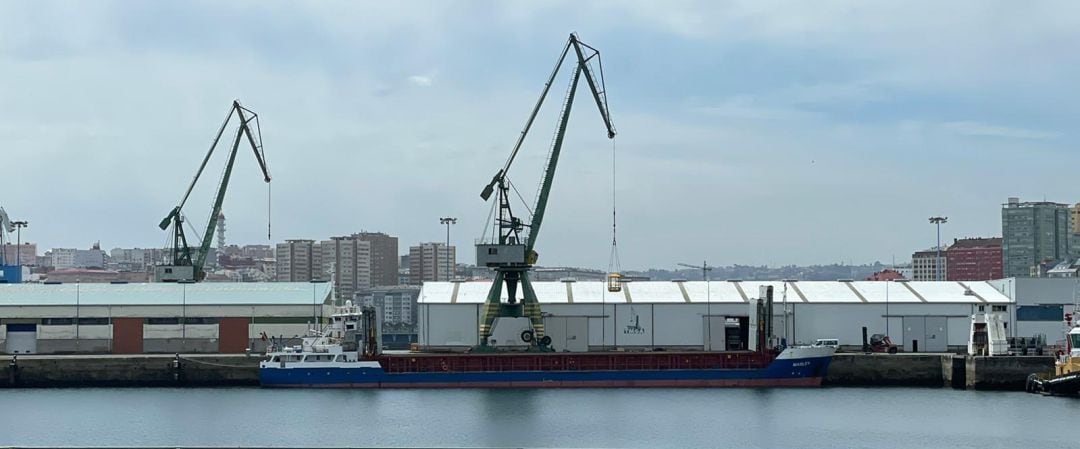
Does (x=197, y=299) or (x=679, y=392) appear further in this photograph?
(x=197, y=299)

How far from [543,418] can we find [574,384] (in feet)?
43.9

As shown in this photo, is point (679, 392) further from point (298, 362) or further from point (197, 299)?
point (197, 299)

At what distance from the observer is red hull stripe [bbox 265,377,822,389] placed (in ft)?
221

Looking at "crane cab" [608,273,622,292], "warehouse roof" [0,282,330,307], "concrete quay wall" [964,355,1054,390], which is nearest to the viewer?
"concrete quay wall" [964,355,1054,390]

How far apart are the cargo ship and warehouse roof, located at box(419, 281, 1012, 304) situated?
682cm

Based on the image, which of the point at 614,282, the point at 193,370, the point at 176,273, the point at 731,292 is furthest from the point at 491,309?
the point at 176,273

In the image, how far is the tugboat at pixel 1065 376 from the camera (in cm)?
6081

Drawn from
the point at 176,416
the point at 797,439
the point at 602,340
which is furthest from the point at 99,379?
the point at 797,439

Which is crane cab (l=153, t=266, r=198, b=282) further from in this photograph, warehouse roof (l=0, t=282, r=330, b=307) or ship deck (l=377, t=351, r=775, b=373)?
ship deck (l=377, t=351, r=775, b=373)

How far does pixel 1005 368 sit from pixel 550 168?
24579 mm

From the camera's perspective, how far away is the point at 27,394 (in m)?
65.9

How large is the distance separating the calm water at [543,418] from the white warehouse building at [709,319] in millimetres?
8004

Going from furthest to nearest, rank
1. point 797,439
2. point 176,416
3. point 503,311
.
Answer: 1. point 503,311
2. point 176,416
3. point 797,439

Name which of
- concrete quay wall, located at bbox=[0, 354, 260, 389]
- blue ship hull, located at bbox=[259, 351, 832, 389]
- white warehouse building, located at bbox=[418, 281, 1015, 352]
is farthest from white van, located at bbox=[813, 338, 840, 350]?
concrete quay wall, located at bbox=[0, 354, 260, 389]
